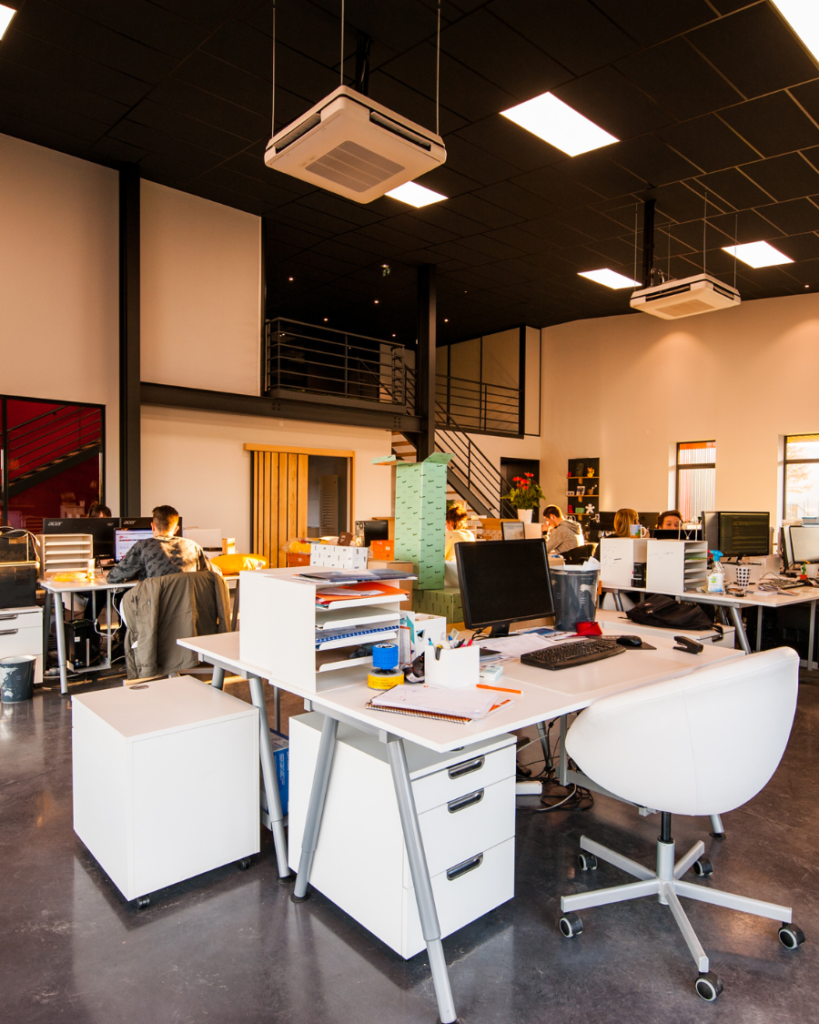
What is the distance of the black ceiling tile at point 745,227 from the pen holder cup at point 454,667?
689 centimetres

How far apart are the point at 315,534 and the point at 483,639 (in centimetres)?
700

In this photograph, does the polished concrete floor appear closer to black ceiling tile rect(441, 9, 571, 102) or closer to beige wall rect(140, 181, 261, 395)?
black ceiling tile rect(441, 9, 571, 102)

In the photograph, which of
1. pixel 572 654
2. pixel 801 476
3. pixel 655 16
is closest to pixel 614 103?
pixel 655 16

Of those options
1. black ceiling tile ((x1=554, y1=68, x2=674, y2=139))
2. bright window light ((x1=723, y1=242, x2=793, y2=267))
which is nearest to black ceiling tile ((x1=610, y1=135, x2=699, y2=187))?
black ceiling tile ((x1=554, y1=68, x2=674, y2=139))

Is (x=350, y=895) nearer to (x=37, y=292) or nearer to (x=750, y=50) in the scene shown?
(x=750, y=50)

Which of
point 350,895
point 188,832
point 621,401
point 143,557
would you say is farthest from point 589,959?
point 621,401

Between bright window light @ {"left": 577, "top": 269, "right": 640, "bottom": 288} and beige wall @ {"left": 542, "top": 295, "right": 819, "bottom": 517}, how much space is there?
1.48 metres

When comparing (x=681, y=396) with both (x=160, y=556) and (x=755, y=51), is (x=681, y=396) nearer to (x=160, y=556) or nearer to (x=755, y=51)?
(x=755, y=51)

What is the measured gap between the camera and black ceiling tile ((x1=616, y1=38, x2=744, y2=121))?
4359 mm

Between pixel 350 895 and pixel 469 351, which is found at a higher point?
pixel 469 351

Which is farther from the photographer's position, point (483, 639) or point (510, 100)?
point (510, 100)

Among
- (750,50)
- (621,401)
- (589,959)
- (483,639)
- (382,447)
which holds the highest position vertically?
(750,50)

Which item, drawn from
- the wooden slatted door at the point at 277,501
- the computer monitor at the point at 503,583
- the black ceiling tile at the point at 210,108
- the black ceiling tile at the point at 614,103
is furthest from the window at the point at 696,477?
the computer monitor at the point at 503,583

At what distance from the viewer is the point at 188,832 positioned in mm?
2260
